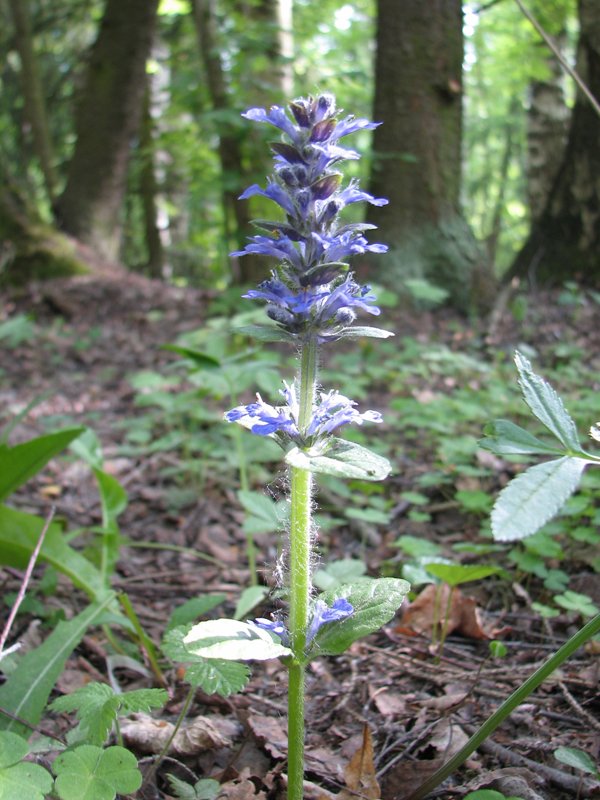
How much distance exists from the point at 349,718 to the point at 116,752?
0.82m

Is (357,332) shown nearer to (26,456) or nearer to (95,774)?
(95,774)

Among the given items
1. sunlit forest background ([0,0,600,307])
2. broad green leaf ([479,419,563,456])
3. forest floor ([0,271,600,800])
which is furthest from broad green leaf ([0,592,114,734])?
sunlit forest background ([0,0,600,307])

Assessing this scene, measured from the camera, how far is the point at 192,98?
28.6 feet

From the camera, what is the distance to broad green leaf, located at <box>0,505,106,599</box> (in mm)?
2240

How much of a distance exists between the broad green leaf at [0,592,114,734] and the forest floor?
197mm

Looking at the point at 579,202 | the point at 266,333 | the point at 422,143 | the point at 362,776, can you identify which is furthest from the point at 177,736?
the point at 579,202

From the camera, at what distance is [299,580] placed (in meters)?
1.56

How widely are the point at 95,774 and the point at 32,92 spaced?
38.0ft

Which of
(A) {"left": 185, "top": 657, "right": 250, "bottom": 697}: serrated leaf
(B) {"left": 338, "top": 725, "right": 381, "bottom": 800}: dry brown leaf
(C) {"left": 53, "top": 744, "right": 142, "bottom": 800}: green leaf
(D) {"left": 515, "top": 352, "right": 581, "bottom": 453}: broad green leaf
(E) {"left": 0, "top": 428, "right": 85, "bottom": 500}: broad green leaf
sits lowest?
(B) {"left": 338, "top": 725, "right": 381, "bottom": 800}: dry brown leaf

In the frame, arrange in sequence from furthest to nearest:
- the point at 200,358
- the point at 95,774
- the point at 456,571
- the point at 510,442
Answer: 1. the point at 200,358
2. the point at 456,571
3. the point at 95,774
4. the point at 510,442

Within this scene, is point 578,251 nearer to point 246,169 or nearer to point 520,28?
point 246,169


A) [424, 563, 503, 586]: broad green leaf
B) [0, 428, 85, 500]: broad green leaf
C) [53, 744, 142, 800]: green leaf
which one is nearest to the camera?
[53, 744, 142, 800]: green leaf

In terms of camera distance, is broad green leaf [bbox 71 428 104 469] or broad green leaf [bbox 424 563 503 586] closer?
broad green leaf [bbox 424 563 503 586]

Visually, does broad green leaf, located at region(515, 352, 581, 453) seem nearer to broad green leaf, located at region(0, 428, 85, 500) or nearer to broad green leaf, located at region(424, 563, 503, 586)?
broad green leaf, located at region(424, 563, 503, 586)
